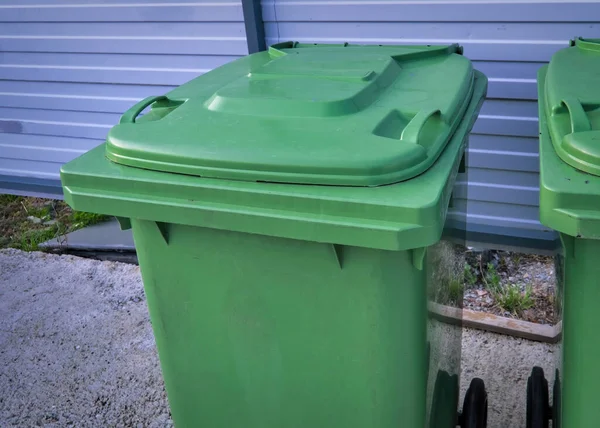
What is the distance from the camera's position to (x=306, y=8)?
11.6 feet

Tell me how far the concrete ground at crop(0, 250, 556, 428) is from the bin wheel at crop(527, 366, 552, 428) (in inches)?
19.6

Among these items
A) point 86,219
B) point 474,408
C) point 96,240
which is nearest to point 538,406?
point 474,408

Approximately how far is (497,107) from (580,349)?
7.04 ft

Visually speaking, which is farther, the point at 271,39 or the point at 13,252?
the point at 13,252

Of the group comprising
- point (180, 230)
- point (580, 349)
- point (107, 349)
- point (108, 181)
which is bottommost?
point (107, 349)

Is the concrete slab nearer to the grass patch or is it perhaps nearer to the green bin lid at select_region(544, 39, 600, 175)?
the grass patch

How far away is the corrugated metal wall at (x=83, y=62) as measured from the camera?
3900 millimetres

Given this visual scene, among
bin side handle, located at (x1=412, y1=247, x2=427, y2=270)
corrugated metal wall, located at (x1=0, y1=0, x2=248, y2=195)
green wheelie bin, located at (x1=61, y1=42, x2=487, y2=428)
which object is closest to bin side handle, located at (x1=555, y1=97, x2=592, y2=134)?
green wheelie bin, located at (x1=61, y1=42, x2=487, y2=428)

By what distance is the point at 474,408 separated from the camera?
7.57 ft

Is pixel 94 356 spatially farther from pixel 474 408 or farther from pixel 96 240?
pixel 474 408

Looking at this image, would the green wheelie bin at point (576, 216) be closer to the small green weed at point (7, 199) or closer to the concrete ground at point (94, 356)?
the concrete ground at point (94, 356)

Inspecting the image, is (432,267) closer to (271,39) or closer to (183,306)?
(183,306)

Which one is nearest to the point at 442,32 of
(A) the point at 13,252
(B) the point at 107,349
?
(B) the point at 107,349

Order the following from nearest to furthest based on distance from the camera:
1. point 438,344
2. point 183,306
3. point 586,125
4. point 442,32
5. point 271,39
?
point 586,125, point 183,306, point 438,344, point 442,32, point 271,39
